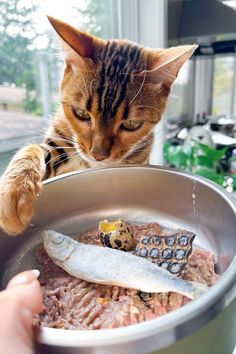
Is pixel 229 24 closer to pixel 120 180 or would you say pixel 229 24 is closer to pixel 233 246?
pixel 120 180

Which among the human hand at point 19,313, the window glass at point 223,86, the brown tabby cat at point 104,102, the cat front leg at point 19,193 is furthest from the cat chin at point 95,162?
the window glass at point 223,86

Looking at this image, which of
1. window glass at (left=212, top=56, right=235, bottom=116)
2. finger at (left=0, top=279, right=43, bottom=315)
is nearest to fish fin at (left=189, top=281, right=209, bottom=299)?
finger at (left=0, top=279, right=43, bottom=315)

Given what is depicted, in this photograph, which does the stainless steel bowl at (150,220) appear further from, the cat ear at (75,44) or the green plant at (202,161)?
the green plant at (202,161)

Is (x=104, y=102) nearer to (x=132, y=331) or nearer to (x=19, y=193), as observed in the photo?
(x=19, y=193)

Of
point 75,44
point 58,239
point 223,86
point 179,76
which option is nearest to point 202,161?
point 179,76

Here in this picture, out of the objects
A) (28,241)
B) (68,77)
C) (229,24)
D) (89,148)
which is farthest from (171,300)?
(229,24)

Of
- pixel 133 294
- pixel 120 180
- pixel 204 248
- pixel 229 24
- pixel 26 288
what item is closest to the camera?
pixel 26 288
